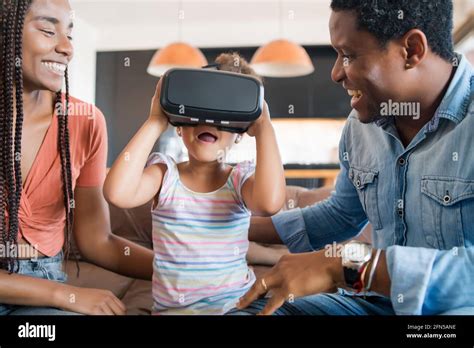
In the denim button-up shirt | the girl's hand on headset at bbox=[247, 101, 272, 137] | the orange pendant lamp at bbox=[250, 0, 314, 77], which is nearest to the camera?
the denim button-up shirt

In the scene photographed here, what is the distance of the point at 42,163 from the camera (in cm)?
92

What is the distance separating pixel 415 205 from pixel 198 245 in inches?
15.2

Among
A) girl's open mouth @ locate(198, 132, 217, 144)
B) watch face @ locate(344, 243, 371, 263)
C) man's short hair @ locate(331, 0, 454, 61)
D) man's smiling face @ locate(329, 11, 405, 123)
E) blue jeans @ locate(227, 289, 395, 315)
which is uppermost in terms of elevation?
man's short hair @ locate(331, 0, 454, 61)

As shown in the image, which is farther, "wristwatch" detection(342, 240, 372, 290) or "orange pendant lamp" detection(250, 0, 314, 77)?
"orange pendant lamp" detection(250, 0, 314, 77)

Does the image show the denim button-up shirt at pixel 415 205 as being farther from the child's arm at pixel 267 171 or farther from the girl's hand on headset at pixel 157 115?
the girl's hand on headset at pixel 157 115

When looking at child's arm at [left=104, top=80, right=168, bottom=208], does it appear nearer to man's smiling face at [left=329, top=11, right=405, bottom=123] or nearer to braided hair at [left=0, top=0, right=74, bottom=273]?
braided hair at [left=0, top=0, right=74, bottom=273]

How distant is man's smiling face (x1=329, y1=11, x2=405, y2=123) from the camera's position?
844 millimetres

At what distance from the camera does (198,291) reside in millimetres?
917

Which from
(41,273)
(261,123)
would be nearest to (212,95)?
(261,123)

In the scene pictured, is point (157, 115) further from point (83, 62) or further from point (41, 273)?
point (41, 273)

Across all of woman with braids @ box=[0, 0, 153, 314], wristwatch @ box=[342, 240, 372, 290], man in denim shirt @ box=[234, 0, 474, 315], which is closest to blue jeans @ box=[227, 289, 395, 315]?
man in denim shirt @ box=[234, 0, 474, 315]

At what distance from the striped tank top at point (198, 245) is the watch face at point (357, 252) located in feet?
0.76

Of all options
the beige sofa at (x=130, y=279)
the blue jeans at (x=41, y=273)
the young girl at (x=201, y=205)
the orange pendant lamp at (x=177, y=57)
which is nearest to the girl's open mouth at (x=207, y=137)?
the young girl at (x=201, y=205)
